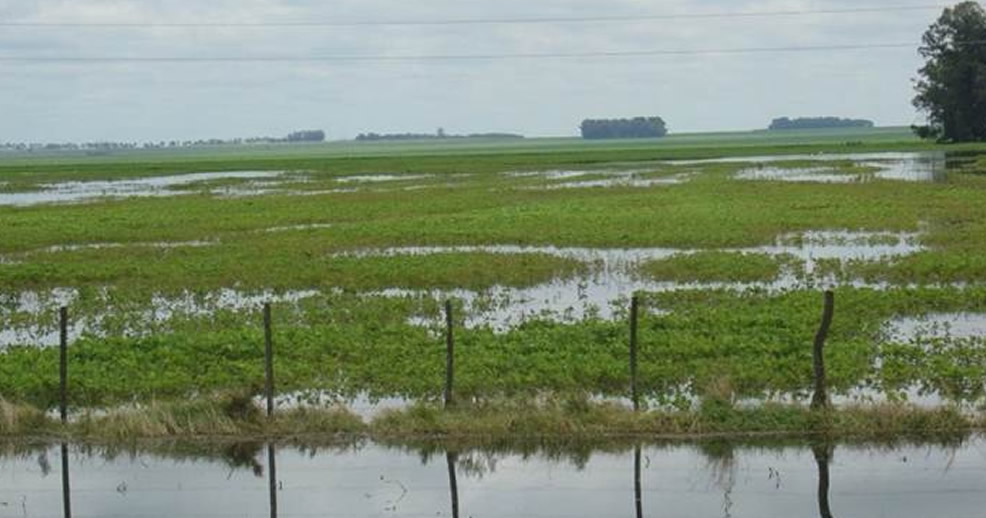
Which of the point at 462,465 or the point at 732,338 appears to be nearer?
the point at 462,465

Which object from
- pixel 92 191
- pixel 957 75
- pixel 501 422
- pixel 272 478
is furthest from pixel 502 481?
pixel 957 75

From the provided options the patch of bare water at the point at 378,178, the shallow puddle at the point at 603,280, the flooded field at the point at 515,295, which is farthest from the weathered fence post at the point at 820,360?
the patch of bare water at the point at 378,178

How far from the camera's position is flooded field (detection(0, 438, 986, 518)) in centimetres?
1332

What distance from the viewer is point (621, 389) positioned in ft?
59.8

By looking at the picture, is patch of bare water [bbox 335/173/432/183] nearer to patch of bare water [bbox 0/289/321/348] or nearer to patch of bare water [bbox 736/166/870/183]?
patch of bare water [bbox 736/166/870/183]

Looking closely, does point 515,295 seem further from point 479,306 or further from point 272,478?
point 272,478

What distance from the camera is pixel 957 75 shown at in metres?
111

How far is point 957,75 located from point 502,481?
108402mm

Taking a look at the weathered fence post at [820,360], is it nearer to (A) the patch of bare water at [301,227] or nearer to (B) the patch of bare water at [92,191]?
(A) the patch of bare water at [301,227]

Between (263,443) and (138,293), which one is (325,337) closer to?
(263,443)

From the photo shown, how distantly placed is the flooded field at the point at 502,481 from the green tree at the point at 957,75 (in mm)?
103904

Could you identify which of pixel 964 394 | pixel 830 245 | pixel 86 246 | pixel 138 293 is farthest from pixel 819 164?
pixel 964 394

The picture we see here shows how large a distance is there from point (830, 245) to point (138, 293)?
821 inches

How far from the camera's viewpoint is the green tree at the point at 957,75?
111 meters
